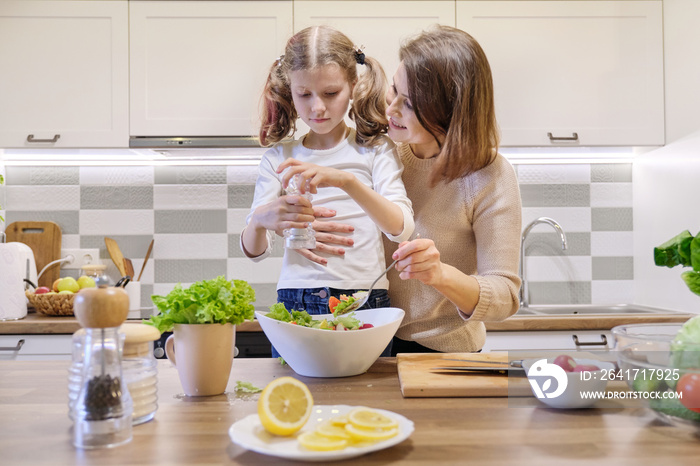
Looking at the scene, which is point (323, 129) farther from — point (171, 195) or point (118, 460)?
point (171, 195)

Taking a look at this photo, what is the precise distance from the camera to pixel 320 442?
2.49 feet

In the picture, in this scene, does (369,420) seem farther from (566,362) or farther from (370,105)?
(370,105)

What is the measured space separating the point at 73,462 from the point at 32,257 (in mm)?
2132

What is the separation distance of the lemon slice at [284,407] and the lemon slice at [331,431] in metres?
0.03

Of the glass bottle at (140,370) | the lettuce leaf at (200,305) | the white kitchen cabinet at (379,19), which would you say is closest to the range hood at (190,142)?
the white kitchen cabinet at (379,19)

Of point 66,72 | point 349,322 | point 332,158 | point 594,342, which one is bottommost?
point 594,342

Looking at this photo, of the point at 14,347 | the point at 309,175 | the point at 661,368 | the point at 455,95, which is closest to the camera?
the point at 661,368

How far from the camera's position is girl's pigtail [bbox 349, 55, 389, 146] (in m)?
1.64

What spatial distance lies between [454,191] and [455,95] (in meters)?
0.22

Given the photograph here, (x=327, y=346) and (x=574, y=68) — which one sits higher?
(x=574, y=68)

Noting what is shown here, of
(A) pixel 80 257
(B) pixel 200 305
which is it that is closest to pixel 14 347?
(A) pixel 80 257

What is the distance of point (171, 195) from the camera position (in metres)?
2.94

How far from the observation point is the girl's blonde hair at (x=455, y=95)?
4.70 ft

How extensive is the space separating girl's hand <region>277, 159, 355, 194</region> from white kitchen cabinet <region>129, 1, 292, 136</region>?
140cm
